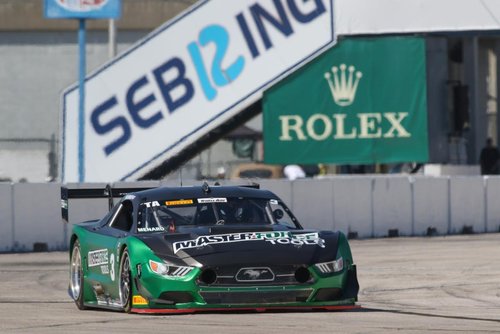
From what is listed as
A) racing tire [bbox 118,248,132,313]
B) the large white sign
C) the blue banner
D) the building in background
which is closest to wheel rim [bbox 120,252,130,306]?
racing tire [bbox 118,248,132,313]

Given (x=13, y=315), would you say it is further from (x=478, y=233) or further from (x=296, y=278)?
(x=478, y=233)

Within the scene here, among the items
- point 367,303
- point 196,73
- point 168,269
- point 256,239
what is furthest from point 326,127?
point 168,269

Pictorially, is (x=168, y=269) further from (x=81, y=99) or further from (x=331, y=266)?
(x=81, y=99)

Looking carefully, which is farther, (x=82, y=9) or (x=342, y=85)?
(x=342, y=85)

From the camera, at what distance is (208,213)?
1288cm

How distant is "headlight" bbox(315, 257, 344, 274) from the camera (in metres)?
11.9

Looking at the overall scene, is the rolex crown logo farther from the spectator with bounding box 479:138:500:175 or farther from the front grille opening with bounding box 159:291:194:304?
the front grille opening with bounding box 159:291:194:304

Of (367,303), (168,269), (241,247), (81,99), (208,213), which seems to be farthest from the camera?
(81,99)

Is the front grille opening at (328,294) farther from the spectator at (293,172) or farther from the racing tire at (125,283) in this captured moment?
the spectator at (293,172)

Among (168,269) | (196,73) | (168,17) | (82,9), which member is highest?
(168,17)

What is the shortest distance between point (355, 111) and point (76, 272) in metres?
17.9

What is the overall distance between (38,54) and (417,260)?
30.1m

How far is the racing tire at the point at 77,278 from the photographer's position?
44.3 ft

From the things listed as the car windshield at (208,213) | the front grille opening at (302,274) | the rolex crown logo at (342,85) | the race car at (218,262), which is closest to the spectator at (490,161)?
the rolex crown logo at (342,85)
